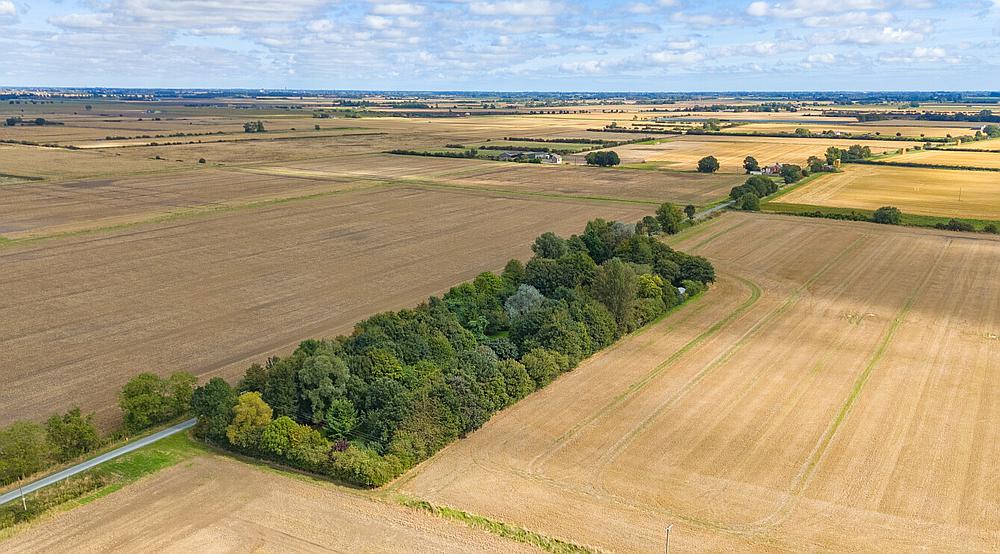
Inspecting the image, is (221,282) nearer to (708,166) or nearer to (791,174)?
(791,174)

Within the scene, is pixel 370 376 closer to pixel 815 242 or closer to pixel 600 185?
pixel 815 242

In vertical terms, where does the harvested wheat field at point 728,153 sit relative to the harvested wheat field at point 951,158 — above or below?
above

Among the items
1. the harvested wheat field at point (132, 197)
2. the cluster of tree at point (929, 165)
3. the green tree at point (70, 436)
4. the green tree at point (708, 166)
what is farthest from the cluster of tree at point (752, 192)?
the green tree at point (70, 436)

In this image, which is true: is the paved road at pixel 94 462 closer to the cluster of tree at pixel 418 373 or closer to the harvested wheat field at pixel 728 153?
the cluster of tree at pixel 418 373

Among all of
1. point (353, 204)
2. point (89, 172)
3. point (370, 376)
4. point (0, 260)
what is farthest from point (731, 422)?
point (89, 172)

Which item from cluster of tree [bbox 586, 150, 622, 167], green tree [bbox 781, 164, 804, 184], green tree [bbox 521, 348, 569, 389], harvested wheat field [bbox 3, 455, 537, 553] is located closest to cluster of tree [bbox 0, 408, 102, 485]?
harvested wheat field [bbox 3, 455, 537, 553]

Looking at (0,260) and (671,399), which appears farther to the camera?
(0,260)

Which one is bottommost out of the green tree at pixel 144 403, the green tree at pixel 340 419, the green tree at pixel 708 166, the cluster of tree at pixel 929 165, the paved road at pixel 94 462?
the paved road at pixel 94 462
